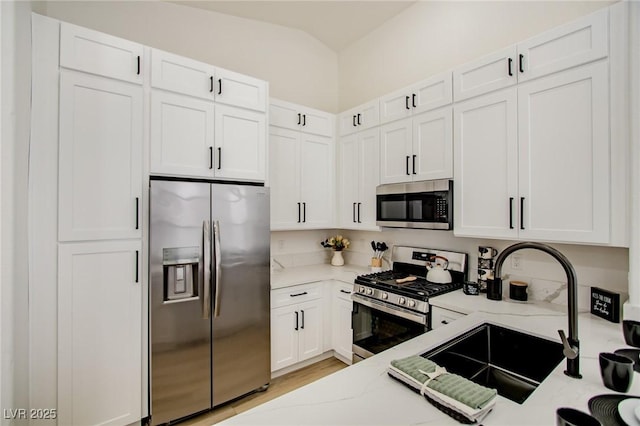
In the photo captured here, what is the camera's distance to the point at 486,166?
2.13m

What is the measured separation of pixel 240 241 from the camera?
235cm

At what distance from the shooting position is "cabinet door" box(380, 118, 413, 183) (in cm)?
266

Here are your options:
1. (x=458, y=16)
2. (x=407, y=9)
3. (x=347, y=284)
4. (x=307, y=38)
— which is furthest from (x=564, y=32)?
(x=307, y=38)

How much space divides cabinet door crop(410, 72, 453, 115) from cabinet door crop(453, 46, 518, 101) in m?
0.06

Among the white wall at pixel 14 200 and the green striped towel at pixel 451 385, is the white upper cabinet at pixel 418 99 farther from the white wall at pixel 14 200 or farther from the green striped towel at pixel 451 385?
the white wall at pixel 14 200

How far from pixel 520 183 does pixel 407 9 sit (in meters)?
2.32

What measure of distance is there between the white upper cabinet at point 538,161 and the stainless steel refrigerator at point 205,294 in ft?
5.36

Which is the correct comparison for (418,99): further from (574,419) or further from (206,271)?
(574,419)

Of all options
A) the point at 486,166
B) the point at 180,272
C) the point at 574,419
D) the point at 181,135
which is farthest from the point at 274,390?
the point at 486,166

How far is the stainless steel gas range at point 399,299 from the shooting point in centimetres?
→ 223

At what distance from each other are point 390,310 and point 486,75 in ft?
6.18

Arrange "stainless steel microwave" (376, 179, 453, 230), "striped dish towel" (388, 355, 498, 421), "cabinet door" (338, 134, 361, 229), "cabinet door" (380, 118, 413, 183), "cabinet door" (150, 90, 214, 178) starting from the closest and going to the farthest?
"striped dish towel" (388, 355, 498, 421), "cabinet door" (150, 90, 214, 178), "stainless steel microwave" (376, 179, 453, 230), "cabinet door" (380, 118, 413, 183), "cabinet door" (338, 134, 361, 229)

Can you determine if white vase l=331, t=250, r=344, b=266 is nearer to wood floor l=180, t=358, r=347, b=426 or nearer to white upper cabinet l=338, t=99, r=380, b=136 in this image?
wood floor l=180, t=358, r=347, b=426
